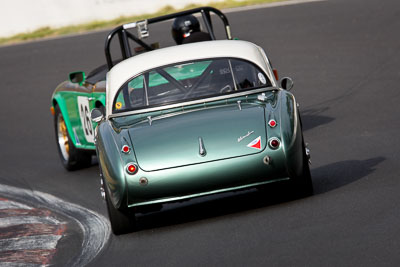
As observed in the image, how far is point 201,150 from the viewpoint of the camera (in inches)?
274

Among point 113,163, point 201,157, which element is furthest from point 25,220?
point 201,157

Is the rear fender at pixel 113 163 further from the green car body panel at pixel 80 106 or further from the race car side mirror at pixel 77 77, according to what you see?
the race car side mirror at pixel 77 77

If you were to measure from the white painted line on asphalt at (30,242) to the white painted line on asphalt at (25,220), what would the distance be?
0.64 metres

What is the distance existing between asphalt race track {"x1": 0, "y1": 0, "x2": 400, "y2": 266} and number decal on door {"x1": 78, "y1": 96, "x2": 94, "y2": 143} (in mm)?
473

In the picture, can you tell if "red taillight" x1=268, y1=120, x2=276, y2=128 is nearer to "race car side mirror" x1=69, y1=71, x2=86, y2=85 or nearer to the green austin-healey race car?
the green austin-healey race car

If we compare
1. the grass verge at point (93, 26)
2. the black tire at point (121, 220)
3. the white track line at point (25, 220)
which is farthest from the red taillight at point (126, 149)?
the grass verge at point (93, 26)

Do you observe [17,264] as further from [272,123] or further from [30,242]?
[272,123]

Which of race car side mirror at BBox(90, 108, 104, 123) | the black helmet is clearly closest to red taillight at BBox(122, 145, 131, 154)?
race car side mirror at BBox(90, 108, 104, 123)

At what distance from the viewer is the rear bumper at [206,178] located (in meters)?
6.92

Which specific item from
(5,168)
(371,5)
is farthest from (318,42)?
(5,168)

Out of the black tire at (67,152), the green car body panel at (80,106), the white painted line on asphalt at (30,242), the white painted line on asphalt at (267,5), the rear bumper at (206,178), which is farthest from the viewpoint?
the white painted line on asphalt at (267,5)

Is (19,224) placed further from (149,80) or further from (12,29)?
(12,29)

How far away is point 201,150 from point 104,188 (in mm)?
959

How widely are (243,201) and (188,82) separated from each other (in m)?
1.26
